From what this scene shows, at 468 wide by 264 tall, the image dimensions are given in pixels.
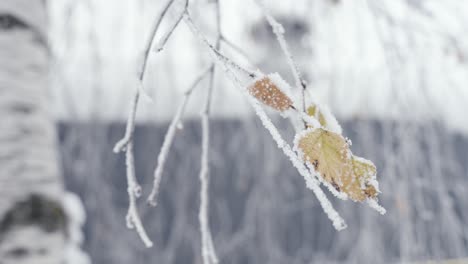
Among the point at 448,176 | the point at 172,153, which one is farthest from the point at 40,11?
the point at 448,176

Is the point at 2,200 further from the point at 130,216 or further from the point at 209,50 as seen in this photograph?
the point at 209,50

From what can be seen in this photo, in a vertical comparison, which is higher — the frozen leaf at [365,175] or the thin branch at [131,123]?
the thin branch at [131,123]

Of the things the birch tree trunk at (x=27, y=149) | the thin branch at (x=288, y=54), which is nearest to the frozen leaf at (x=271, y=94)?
the thin branch at (x=288, y=54)

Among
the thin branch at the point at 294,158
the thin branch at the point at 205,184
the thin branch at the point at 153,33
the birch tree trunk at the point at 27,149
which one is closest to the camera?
the thin branch at the point at 294,158

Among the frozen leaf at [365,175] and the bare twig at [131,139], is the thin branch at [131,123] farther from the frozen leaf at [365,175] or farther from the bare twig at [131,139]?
the frozen leaf at [365,175]

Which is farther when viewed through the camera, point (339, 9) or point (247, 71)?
point (339, 9)

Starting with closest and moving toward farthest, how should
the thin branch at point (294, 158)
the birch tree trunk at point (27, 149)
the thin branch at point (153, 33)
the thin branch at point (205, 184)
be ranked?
the thin branch at point (294, 158) → the thin branch at point (153, 33) → the thin branch at point (205, 184) → the birch tree trunk at point (27, 149)

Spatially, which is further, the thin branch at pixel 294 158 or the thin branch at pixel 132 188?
the thin branch at pixel 132 188
